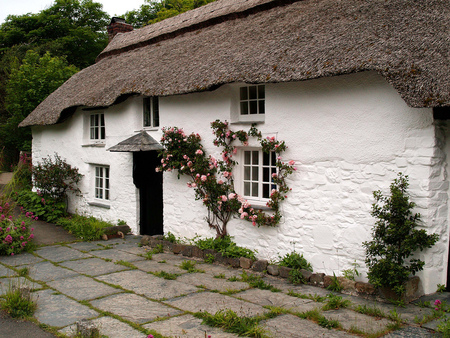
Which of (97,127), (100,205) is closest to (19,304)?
(100,205)

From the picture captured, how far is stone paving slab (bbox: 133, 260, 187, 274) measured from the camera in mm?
6992

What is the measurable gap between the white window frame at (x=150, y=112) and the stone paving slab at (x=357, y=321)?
592 centimetres

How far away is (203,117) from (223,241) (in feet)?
7.95

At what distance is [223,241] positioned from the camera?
7609mm

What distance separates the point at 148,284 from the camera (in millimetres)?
6211

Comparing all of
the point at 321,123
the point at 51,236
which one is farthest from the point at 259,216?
the point at 51,236

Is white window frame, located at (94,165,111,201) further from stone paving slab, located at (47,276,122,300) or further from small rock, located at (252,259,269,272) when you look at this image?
small rock, located at (252,259,269,272)

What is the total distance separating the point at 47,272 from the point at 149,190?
337 cm

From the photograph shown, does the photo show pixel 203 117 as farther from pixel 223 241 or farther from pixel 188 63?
pixel 223 241

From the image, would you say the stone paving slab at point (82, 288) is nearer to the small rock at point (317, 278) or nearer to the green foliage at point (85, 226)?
the small rock at point (317, 278)

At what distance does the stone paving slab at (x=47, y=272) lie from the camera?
6644 millimetres

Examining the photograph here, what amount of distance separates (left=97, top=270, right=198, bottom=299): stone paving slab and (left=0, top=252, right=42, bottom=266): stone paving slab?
1935 millimetres

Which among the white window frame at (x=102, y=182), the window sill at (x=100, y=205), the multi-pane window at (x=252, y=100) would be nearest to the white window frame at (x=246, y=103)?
the multi-pane window at (x=252, y=100)

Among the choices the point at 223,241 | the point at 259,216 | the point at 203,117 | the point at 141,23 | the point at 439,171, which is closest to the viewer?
the point at 439,171
